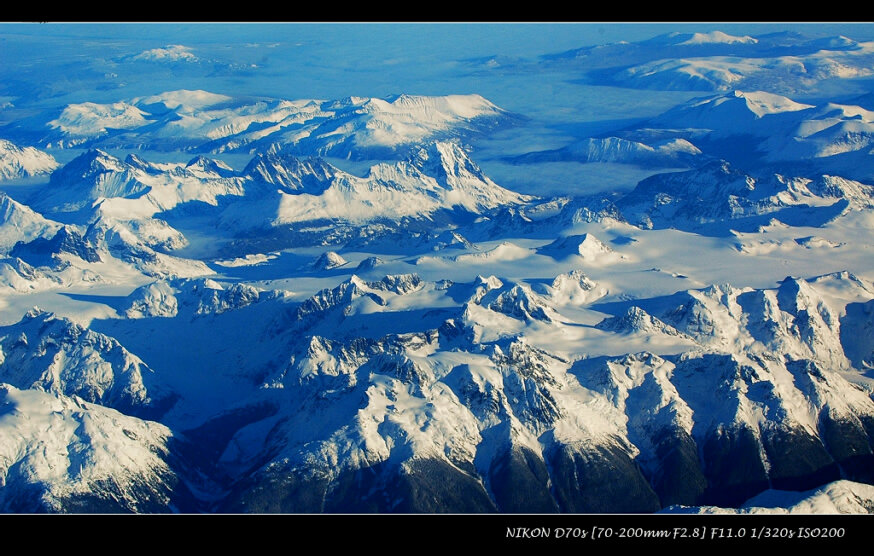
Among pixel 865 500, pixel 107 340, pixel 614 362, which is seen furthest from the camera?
pixel 107 340

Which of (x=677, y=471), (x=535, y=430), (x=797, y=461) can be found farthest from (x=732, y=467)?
(x=535, y=430)

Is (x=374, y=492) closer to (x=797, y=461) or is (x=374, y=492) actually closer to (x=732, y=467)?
(x=732, y=467)

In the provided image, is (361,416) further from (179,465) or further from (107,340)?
(107,340)

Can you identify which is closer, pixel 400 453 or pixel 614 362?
pixel 400 453

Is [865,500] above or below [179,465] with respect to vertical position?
above

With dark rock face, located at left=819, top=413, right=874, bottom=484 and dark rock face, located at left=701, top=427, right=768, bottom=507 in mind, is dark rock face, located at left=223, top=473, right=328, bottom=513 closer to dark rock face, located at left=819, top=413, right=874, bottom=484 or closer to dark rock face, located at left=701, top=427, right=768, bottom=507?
dark rock face, located at left=701, top=427, right=768, bottom=507

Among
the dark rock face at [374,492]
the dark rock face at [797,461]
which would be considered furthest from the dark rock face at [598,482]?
the dark rock face at [797,461]

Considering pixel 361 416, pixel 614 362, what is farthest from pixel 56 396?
pixel 614 362

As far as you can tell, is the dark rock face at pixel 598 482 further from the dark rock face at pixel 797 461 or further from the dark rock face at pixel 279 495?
the dark rock face at pixel 279 495

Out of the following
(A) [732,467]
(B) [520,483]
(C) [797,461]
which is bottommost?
(A) [732,467]
